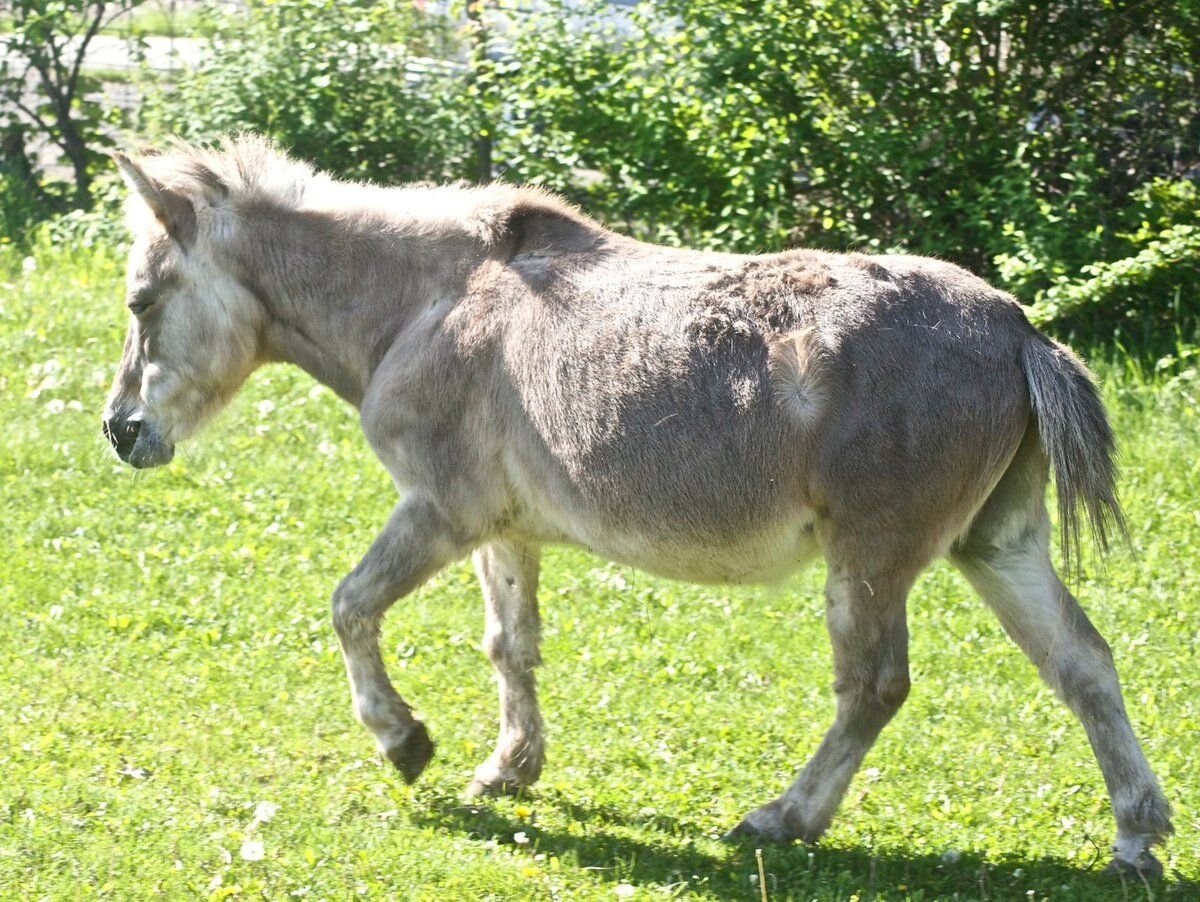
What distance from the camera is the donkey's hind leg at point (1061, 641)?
512cm

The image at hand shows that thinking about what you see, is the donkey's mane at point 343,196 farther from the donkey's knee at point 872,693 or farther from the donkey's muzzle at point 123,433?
the donkey's knee at point 872,693

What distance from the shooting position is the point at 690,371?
523cm

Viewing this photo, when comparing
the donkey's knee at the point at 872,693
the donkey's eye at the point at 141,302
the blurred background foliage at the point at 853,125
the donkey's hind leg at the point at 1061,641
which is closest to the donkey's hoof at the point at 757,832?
the donkey's knee at the point at 872,693

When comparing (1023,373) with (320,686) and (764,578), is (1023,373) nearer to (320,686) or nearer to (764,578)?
(764,578)

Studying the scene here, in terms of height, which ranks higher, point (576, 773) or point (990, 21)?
point (990, 21)

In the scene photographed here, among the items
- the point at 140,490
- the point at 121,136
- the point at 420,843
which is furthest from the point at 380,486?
the point at 121,136

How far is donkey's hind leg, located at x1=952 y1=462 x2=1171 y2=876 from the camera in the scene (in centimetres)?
512

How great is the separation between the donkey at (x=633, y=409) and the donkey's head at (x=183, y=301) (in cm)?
1

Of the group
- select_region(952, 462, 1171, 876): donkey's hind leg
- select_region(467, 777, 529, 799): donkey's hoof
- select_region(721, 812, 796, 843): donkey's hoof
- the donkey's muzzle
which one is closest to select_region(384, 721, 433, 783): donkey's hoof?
select_region(467, 777, 529, 799): donkey's hoof

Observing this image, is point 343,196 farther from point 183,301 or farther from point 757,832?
point 757,832

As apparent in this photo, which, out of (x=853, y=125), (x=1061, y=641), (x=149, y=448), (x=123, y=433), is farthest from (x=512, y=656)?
(x=853, y=125)

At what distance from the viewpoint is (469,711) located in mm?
6629

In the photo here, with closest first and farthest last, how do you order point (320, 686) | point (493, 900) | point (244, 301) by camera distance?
point (493, 900) → point (244, 301) → point (320, 686)

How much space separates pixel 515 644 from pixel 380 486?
2.99m
